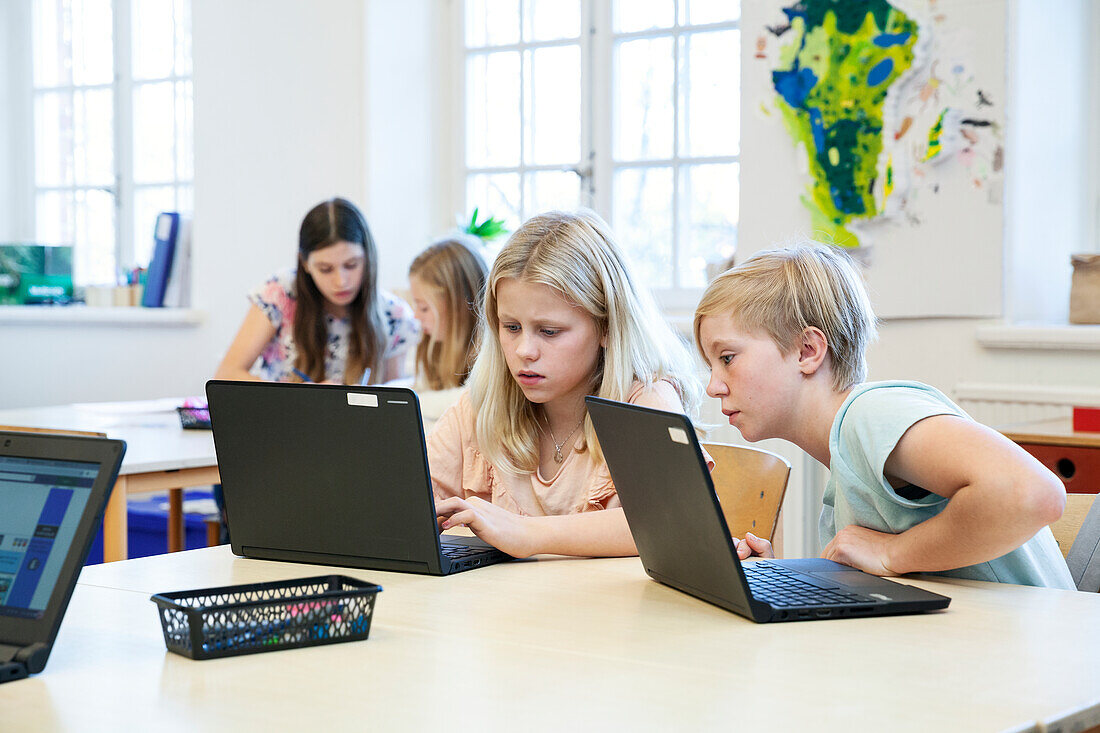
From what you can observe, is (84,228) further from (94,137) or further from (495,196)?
(495,196)

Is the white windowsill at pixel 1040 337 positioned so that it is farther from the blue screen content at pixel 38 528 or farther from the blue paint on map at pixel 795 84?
the blue screen content at pixel 38 528

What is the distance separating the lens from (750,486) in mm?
1824

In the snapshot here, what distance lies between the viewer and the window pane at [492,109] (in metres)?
4.23

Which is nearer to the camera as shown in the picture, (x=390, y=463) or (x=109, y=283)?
(x=390, y=463)

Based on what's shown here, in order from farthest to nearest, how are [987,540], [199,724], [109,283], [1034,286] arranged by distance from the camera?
[109,283], [1034,286], [987,540], [199,724]

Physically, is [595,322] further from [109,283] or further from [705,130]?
[109,283]

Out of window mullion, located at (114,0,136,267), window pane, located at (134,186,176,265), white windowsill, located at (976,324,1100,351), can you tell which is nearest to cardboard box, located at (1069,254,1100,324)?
white windowsill, located at (976,324,1100,351)

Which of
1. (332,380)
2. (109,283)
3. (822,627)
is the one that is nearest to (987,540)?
(822,627)

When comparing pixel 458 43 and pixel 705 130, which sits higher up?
pixel 458 43

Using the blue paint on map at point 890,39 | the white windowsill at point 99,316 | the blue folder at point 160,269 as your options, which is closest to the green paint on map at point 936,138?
the blue paint on map at point 890,39

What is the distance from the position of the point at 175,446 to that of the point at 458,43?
86.9 inches

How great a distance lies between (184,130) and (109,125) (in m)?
0.43

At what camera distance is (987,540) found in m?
1.26

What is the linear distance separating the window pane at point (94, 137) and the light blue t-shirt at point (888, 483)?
4521mm
